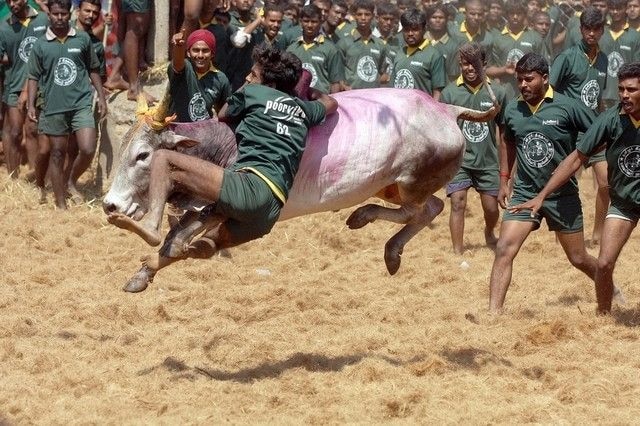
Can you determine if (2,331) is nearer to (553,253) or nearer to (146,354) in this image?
(146,354)

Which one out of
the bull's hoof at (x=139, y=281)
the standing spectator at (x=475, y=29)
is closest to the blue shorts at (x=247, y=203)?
the bull's hoof at (x=139, y=281)

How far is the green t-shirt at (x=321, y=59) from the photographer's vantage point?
1370 cm

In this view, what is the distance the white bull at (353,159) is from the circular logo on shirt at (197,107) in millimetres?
2707

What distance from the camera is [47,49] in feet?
41.8

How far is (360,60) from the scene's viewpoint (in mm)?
14172

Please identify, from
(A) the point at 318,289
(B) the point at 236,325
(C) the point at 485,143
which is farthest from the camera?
(C) the point at 485,143

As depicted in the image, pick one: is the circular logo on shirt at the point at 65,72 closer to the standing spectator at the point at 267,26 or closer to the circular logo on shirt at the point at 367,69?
the standing spectator at the point at 267,26

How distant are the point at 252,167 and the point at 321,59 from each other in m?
6.54

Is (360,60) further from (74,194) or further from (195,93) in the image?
(195,93)

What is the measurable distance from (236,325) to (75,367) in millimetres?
1518

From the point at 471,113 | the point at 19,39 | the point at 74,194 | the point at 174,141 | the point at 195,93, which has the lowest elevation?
the point at 74,194

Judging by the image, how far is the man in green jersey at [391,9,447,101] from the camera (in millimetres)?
12977

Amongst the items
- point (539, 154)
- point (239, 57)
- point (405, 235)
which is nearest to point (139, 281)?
point (405, 235)

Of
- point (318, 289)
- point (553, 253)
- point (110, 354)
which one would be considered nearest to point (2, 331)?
point (110, 354)
